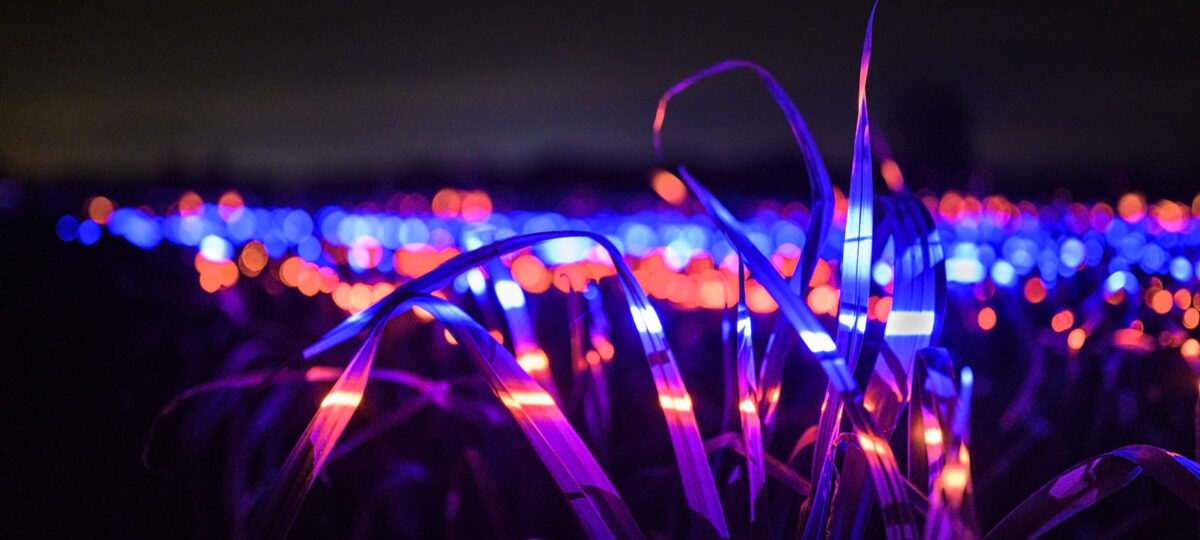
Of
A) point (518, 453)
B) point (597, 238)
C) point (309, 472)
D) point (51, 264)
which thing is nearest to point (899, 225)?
point (597, 238)

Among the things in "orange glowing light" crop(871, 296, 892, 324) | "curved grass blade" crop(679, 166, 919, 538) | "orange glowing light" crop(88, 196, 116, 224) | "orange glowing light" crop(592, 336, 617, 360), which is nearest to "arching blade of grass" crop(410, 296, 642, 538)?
"curved grass blade" crop(679, 166, 919, 538)

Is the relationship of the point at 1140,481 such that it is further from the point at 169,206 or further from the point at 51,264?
the point at 169,206

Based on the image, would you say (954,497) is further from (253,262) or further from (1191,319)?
(253,262)

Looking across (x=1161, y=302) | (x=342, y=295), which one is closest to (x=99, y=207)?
(x=342, y=295)

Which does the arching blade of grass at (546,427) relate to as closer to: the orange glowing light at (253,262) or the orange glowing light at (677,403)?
the orange glowing light at (677,403)

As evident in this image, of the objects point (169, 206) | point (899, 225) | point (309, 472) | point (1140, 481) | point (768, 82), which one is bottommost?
point (1140, 481)

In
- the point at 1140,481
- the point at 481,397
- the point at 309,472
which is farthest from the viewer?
the point at 481,397
